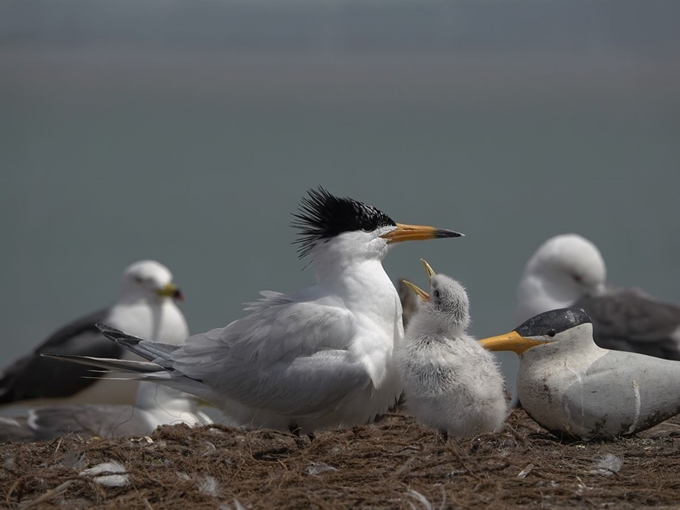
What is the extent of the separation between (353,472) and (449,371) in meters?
0.69

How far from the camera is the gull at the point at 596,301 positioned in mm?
7500

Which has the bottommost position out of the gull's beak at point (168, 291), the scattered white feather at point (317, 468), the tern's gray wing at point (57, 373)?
the tern's gray wing at point (57, 373)

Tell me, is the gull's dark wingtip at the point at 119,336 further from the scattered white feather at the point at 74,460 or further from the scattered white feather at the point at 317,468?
the scattered white feather at the point at 317,468

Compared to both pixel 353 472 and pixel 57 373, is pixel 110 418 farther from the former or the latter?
pixel 353 472

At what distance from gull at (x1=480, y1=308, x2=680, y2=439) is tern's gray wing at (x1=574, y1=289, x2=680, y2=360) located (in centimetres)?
248

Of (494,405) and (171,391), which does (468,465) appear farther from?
(171,391)

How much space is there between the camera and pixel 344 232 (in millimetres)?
5109

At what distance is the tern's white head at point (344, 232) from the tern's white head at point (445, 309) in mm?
353

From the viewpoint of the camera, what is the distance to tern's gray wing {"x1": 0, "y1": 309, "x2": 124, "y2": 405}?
29.1ft

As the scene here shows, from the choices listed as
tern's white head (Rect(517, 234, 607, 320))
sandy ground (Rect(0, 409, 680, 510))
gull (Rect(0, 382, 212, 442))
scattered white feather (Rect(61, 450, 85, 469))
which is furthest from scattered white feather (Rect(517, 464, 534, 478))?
tern's white head (Rect(517, 234, 607, 320))

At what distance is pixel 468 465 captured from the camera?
441cm

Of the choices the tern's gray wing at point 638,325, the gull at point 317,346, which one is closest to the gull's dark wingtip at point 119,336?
the gull at point 317,346

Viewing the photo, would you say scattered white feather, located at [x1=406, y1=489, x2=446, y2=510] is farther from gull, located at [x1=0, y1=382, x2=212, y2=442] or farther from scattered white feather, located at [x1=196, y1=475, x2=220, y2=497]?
gull, located at [x1=0, y1=382, x2=212, y2=442]

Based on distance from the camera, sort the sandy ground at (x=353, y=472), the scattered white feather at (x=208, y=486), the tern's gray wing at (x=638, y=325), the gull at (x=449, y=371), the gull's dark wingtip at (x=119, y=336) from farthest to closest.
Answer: the tern's gray wing at (x=638, y=325), the gull's dark wingtip at (x=119, y=336), the gull at (x=449, y=371), the scattered white feather at (x=208, y=486), the sandy ground at (x=353, y=472)
